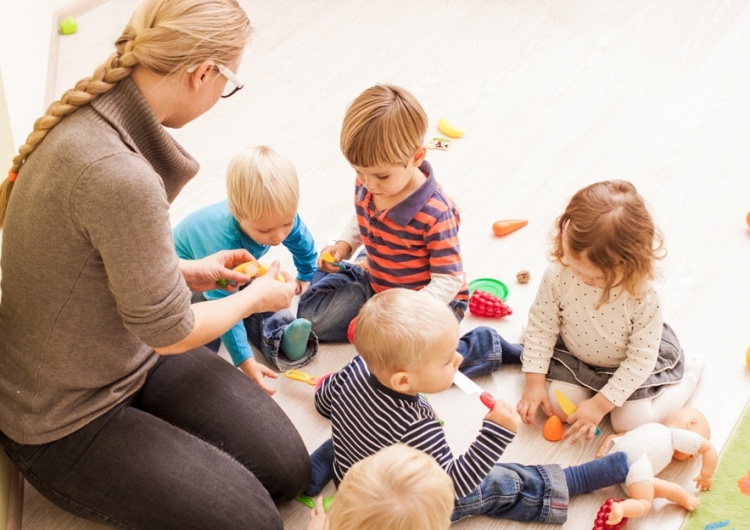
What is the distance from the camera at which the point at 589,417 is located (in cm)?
160

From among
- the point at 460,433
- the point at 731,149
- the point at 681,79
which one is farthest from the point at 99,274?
the point at 681,79

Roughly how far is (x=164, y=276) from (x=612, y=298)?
0.81m

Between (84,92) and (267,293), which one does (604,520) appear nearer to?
(267,293)

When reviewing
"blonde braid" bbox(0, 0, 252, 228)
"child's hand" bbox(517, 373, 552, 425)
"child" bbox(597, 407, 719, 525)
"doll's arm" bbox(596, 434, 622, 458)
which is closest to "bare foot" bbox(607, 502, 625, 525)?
"child" bbox(597, 407, 719, 525)

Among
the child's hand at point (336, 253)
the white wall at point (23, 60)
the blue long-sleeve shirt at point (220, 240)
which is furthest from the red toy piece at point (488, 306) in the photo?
the white wall at point (23, 60)

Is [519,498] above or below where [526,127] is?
below

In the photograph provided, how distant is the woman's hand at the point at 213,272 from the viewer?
157 cm

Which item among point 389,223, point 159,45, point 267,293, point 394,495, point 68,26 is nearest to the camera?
point 394,495

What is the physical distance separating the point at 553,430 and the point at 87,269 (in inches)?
36.0

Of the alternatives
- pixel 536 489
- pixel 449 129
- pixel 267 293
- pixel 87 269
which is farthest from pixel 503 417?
pixel 449 129

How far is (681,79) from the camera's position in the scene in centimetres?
261

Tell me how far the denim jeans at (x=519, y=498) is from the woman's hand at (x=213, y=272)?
578 millimetres

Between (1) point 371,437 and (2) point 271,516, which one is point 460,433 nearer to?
(1) point 371,437

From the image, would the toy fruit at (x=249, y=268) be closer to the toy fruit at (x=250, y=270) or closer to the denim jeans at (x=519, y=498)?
the toy fruit at (x=250, y=270)
